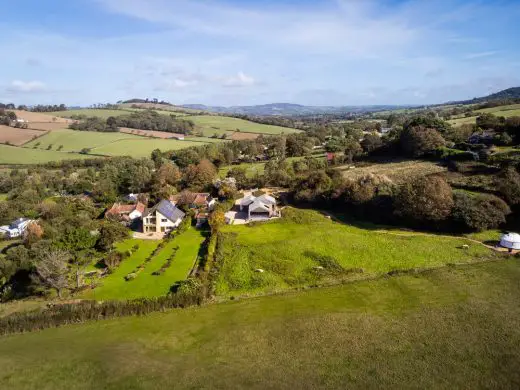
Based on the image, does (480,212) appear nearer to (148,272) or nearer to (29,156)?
(148,272)

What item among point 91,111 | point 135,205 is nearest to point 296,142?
point 135,205

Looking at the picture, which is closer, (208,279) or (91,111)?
(208,279)

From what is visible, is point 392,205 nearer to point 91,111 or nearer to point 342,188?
point 342,188

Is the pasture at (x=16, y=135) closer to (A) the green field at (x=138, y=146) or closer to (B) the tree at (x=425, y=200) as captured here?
(A) the green field at (x=138, y=146)

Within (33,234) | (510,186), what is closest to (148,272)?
(33,234)

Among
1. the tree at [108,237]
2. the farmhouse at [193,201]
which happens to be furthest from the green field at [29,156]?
the tree at [108,237]

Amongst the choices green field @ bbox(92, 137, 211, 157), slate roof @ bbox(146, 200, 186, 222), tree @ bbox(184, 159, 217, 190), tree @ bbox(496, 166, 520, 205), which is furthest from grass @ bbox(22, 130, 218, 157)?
tree @ bbox(496, 166, 520, 205)

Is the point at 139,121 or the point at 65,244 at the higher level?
the point at 139,121
